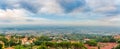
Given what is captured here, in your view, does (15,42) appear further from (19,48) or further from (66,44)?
(66,44)

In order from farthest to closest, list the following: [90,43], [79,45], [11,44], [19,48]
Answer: [11,44] → [90,43] → [19,48] → [79,45]

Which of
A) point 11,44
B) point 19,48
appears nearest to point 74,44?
point 19,48

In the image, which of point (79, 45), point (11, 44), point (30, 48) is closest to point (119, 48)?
point (79, 45)

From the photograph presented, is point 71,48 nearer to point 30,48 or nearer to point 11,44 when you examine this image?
point 30,48

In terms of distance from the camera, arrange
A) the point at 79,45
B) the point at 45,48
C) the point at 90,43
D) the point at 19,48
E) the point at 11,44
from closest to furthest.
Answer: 1. the point at 45,48
2. the point at 79,45
3. the point at 19,48
4. the point at 90,43
5. the point at 11,44

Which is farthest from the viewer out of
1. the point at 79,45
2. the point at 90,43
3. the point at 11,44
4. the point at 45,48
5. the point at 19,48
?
the point at 11,44

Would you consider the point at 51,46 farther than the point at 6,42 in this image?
No

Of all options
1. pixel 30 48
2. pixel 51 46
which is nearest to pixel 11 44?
pixel 30 48

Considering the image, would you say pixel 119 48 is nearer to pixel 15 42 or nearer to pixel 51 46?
pixel 51 46

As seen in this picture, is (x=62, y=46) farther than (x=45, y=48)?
Yes
